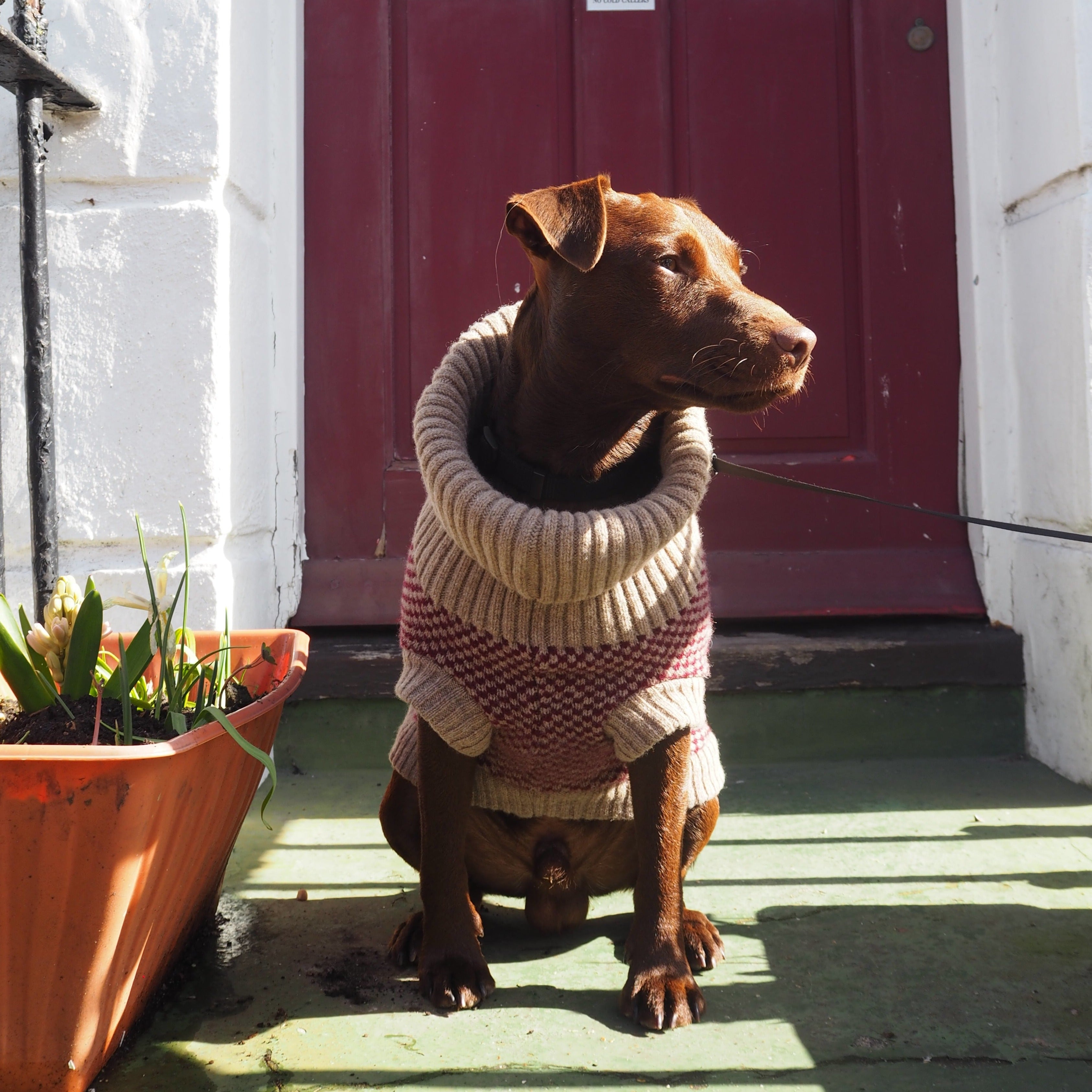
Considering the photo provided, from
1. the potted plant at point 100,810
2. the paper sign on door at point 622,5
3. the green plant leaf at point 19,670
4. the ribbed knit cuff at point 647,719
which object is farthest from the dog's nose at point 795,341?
the paper sign on door at point 622,5

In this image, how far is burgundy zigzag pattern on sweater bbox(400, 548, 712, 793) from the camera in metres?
1.59

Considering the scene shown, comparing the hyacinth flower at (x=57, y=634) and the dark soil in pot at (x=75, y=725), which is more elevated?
the hyacinth flower at (x=57, y=634)

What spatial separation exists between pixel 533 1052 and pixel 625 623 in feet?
2.14

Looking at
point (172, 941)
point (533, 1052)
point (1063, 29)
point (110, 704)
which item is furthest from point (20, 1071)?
point (1063, 29)

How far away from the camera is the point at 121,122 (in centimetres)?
240

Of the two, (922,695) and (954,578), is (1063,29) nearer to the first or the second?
(954,578)

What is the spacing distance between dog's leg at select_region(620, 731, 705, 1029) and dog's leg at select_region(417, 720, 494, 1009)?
0.86 feet

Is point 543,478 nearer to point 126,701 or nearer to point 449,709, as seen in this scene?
point 449,709

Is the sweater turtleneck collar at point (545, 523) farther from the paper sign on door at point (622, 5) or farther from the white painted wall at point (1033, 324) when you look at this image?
the paper sign on door at point (622, 5)

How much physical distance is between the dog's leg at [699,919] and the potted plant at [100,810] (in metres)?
0.75

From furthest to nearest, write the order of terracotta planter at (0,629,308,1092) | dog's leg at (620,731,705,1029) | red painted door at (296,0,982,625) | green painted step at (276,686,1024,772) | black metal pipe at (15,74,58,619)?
red painted door at (296,0,982,625), green painted step at (276,686,1024,772), black metal pipe at (15,74,58,619), dog's leg at (620,731,705,1029), terracotta planter at (0,629,308,1092)

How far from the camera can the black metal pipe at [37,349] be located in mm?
1803

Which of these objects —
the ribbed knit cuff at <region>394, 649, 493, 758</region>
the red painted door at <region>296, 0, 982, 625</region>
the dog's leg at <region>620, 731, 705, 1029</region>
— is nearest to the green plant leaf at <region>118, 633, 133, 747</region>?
the ribbed knit cuff at <region>394, 649, 493, 758</region>

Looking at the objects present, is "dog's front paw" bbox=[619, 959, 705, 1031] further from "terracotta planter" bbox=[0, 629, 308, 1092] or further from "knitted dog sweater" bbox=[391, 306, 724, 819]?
"terracotta planter" bbox=[0, 629, 308, 1092]
